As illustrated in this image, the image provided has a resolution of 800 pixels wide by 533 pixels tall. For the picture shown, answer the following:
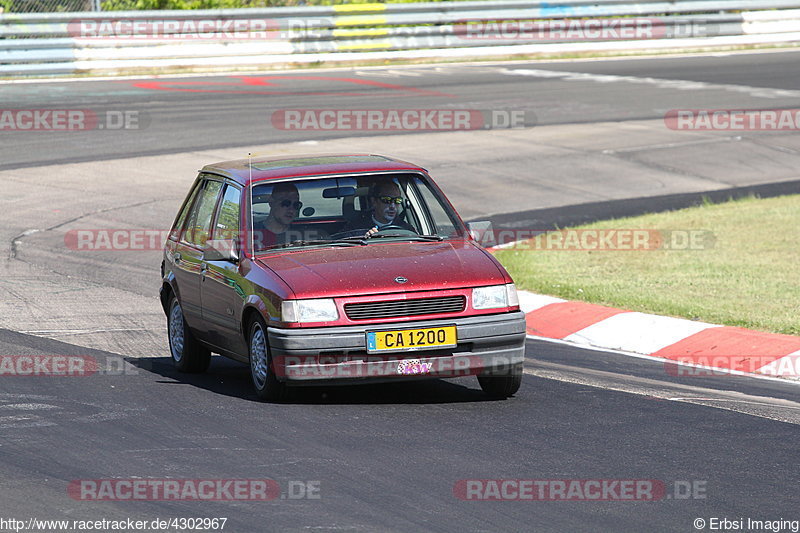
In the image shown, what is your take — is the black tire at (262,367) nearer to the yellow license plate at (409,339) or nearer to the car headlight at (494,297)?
the yellow license plate at (409,339)

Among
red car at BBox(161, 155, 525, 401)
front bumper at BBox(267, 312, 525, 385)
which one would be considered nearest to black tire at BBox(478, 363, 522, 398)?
red car at BBox(161, 155, 525, 401)

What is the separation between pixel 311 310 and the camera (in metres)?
7.86

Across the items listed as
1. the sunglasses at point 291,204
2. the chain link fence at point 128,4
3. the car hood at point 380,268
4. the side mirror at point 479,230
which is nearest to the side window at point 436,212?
the side mirror at point 479,230

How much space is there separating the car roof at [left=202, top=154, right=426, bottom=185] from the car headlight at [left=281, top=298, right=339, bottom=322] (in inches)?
53.1

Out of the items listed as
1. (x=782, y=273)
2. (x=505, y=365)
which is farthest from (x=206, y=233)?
(x=782, y=273)

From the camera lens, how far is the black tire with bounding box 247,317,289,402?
26.7ft

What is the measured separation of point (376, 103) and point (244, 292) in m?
17.0

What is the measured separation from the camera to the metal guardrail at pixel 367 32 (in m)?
28.1

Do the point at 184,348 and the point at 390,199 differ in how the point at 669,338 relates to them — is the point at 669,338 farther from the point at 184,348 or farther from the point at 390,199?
the point at 184,348

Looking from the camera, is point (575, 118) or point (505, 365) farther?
point (575, 118)

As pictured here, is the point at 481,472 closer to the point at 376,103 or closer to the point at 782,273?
the point at 782,273

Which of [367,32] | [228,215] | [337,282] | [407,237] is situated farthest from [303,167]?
[367,32]

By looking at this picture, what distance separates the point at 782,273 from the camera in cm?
1288

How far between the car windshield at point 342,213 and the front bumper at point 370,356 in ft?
3.29
